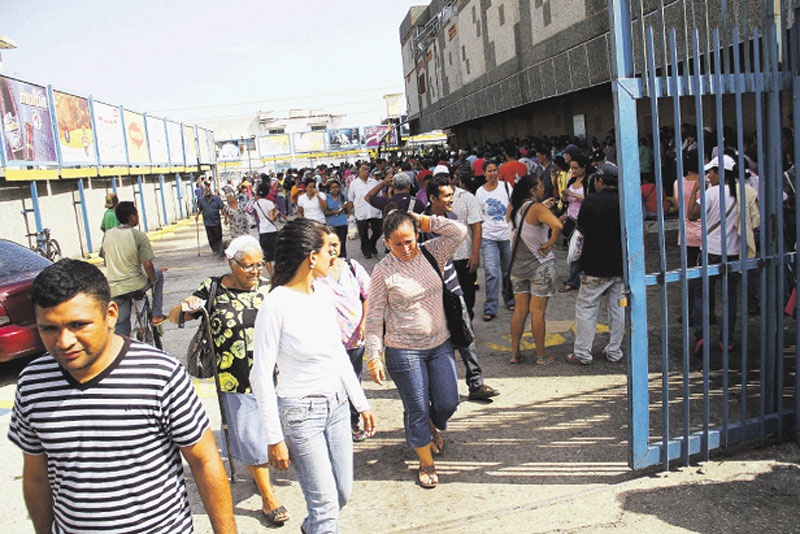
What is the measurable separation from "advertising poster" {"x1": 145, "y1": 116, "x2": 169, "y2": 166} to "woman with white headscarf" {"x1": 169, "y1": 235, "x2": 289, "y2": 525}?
2693cm

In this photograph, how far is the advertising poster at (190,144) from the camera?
36.9 metres

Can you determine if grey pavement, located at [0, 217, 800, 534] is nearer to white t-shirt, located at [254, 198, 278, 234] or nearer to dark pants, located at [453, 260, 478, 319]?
dark pants, located at [453, 260, 478, 319]

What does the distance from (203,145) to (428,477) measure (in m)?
41.7

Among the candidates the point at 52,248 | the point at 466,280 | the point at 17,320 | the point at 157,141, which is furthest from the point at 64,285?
the point at 157,141

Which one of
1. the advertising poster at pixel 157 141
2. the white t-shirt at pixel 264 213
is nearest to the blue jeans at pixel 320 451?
the white t-shirt at pixel 264 213

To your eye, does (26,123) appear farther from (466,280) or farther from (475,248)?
(475,248)

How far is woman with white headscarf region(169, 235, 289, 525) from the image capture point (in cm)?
419

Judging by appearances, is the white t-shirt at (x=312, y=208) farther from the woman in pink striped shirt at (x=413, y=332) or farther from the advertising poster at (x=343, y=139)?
the advertising poster at (x=343, y=139)

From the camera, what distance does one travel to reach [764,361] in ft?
14.3

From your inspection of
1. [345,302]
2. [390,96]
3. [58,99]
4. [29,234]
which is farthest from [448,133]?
[390,96]

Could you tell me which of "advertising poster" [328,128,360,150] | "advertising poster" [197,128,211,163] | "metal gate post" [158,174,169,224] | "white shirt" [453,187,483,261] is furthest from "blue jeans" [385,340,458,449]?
"advertising poster" [328,128,360,150]

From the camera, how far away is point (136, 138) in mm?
27219

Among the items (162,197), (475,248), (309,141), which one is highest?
(309,141)

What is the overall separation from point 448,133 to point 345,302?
41249 millimetres
